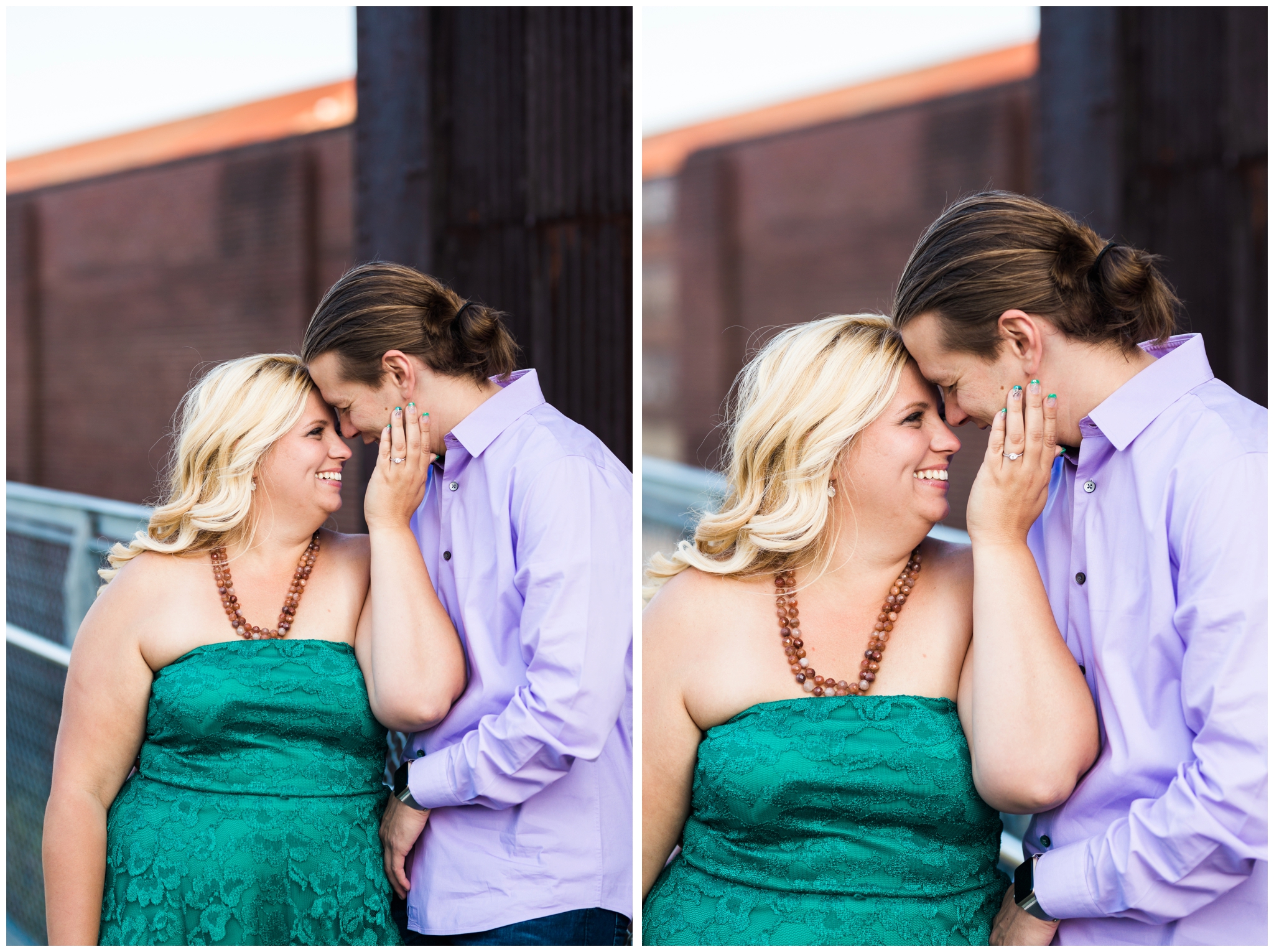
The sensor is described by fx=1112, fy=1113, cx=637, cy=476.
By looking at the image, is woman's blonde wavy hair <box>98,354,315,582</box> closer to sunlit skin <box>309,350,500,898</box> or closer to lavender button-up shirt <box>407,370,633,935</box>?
sunlit skin <box>309,350,500,898</box>

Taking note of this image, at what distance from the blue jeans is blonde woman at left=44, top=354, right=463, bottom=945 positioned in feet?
0.22

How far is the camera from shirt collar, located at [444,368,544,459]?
1.95 meters

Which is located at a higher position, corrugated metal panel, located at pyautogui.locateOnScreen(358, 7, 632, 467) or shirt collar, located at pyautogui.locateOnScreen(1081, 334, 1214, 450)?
corrugated metal panel, located at pyautogui.locateOnScreen(358, 7, 632, 467)

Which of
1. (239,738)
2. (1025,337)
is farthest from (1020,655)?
(239,738)

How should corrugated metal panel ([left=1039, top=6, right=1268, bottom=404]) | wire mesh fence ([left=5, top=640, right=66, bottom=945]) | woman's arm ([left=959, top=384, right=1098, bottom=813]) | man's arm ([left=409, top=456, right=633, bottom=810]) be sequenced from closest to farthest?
woman's arm ([left=959, top=384, right=1098, bottom=813]) → man's arm ([left=409, top=456, right=633, bottom=810]) → wire mesh fence ([left=5, top=640, right=66, bottom=945]) → corrugated metal panel ([left=1039, top=6, right=1268, bottom=404])

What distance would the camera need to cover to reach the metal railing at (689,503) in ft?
6.79

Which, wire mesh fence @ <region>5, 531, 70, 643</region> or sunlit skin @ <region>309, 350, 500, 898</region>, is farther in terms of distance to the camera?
wire mesh fence @ <region>5, 531, 70, 643</region>

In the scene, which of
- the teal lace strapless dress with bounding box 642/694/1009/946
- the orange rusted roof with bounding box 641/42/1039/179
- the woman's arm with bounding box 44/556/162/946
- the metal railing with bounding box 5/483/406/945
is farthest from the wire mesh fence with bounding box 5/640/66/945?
the orange rusted roof with bounding box 641/42/1039/179

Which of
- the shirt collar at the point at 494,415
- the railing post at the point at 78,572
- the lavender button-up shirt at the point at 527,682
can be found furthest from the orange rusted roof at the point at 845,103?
Answer: the lavender button-up shirt at the point at 527,682

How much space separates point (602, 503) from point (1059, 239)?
839 mm

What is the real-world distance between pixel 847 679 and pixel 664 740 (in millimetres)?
311

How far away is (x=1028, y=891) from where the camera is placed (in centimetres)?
165

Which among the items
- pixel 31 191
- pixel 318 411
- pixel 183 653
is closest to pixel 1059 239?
pixel 318 411

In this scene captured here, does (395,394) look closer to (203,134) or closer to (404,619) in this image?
(404,619)
